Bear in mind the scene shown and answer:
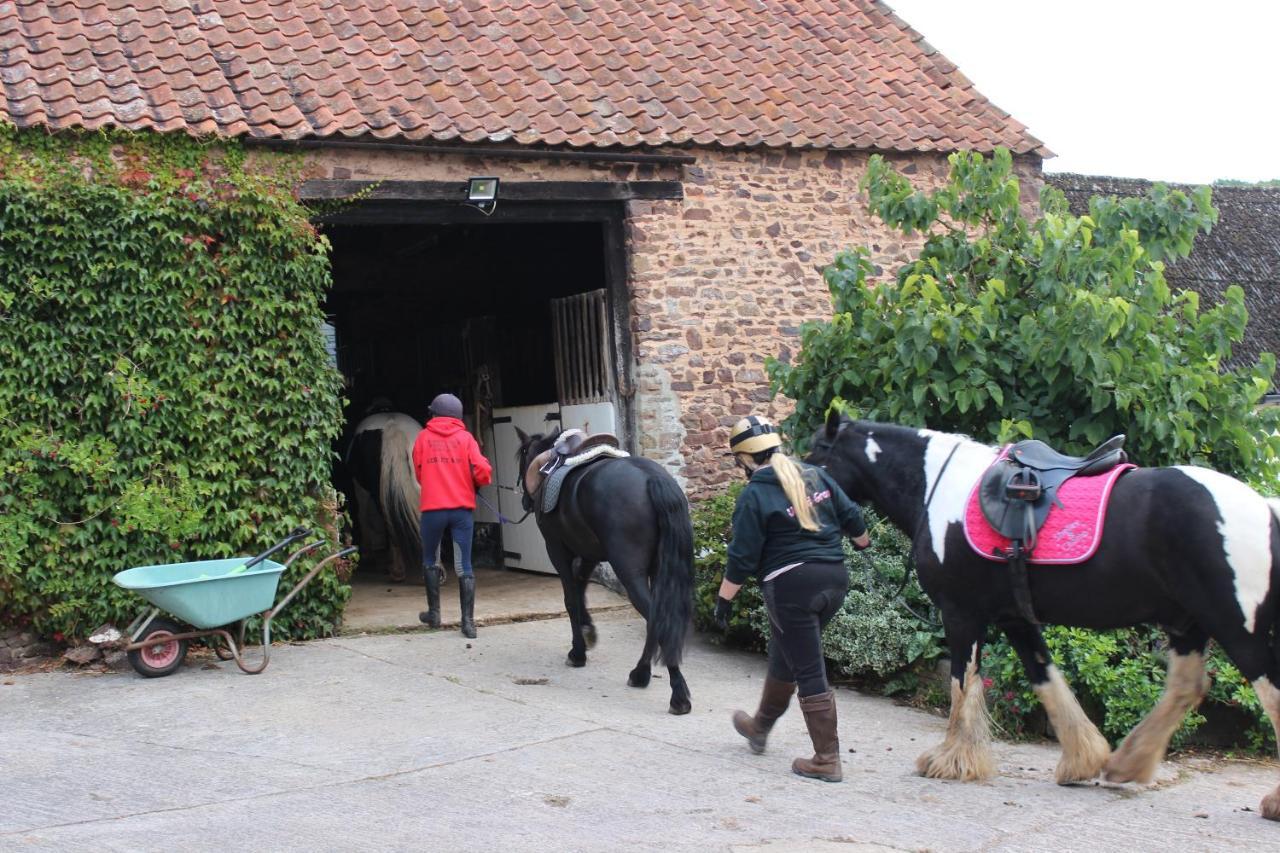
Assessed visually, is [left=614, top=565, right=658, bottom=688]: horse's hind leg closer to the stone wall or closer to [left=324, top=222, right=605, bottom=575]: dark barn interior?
the stone wall

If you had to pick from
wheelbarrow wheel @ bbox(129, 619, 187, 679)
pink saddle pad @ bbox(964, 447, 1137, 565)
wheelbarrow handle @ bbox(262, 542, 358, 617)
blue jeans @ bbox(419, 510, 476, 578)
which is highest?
pink saddle pad @ bbox(964, 447, 1137, 565)

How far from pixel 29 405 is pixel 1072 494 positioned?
21.7ft

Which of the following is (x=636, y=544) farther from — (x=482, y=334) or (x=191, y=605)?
(x=482, y=334)

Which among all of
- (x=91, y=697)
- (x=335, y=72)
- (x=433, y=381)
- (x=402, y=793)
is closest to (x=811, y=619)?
(x=402, y=793)

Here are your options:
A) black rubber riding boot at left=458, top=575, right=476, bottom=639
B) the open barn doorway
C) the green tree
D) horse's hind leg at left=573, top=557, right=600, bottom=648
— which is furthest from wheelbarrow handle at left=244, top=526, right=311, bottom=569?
the green tree

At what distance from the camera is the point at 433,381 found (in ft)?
47.8

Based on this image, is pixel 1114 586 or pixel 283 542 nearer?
pixel 1114 586

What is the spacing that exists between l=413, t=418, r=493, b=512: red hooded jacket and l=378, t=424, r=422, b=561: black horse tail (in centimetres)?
296

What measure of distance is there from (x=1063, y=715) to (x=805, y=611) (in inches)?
49.7

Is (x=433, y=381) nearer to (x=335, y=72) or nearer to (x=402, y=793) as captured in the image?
(x=335, y=72)

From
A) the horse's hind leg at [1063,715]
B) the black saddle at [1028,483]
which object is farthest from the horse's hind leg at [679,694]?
the black saddle at [1028,483]

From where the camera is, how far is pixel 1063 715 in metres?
5.71

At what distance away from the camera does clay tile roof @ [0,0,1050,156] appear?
368 inches

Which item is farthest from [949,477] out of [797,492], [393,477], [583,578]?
[393,477]
